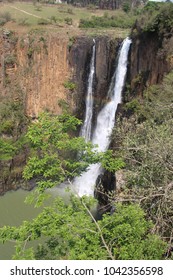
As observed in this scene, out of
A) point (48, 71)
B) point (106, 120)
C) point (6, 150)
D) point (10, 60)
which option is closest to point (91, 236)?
point (106, 120)

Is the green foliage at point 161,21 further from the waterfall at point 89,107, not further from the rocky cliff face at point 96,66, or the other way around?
the waterfall at point 89,107

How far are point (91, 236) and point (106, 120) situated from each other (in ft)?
43.2

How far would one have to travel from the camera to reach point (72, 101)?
19906 mm

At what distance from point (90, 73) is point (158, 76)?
5519 millimetres

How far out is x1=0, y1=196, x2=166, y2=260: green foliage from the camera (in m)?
5.36

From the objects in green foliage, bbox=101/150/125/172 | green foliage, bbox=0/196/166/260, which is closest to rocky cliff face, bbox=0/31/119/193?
green foliage, bbox=101/150/125/172

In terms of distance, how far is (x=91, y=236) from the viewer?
5605mm

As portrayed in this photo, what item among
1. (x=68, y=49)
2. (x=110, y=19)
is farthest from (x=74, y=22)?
(x=68, y=49)

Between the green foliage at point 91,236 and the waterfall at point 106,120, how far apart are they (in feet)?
37.4

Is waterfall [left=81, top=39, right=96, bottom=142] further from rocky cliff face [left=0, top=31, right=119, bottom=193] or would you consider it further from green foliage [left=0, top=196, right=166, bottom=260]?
green foliage [left=0, top=196, right=166, bottom=260]

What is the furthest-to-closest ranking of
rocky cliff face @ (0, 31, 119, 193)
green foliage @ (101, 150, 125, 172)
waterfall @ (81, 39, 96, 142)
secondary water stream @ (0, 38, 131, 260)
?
waterfall @ (81, 39, 96, 142) → rocky cliff face @ (0, 31, 119, 193) → secondary water stream @ (0, 38, 131, 260) → green foliage @ (101, 150, 125, 172)

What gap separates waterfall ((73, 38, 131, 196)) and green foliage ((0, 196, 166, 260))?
37.4 ft

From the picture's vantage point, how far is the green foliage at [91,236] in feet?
17.6

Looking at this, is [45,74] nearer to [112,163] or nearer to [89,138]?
[89,138]
